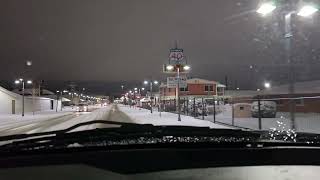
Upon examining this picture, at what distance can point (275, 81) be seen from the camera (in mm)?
99625

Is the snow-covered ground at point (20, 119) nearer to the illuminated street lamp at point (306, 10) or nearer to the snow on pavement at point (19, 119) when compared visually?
the snow on pavement at point (19, 119)

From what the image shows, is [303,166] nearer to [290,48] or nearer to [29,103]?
[290,48]

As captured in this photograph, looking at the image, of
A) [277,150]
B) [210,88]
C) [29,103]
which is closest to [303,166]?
[277,150]

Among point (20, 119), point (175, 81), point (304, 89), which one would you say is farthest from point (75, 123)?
point (304, 89)

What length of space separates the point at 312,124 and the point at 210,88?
9321 centimetres

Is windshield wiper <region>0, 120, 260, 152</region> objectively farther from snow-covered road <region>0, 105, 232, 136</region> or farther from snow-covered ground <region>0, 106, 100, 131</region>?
snow-covered ground <region>0, 106, 100, 131</region>

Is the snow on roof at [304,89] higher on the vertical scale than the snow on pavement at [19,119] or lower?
higher

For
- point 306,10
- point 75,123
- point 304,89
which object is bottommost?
point 75,123

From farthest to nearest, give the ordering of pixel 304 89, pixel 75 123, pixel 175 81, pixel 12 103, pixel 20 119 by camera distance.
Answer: pixel 12 103 < pixel 304 89 < pixel 20 119 < pixel 175 81 < pixel 75 123

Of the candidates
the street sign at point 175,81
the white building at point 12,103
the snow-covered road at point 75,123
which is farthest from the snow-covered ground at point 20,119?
the white building at point 12,103

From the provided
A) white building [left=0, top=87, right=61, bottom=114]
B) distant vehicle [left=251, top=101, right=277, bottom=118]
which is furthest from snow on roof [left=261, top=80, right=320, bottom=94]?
white building [left=0, top=87, right=61, bottom=114]

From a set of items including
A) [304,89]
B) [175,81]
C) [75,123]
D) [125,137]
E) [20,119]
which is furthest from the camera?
[304,89]

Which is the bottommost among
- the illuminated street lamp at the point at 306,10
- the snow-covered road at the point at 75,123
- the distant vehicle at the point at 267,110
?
the snow-covered road at the point at 75,123

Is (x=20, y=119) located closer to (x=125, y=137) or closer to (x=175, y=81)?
(x=175, y=81)
